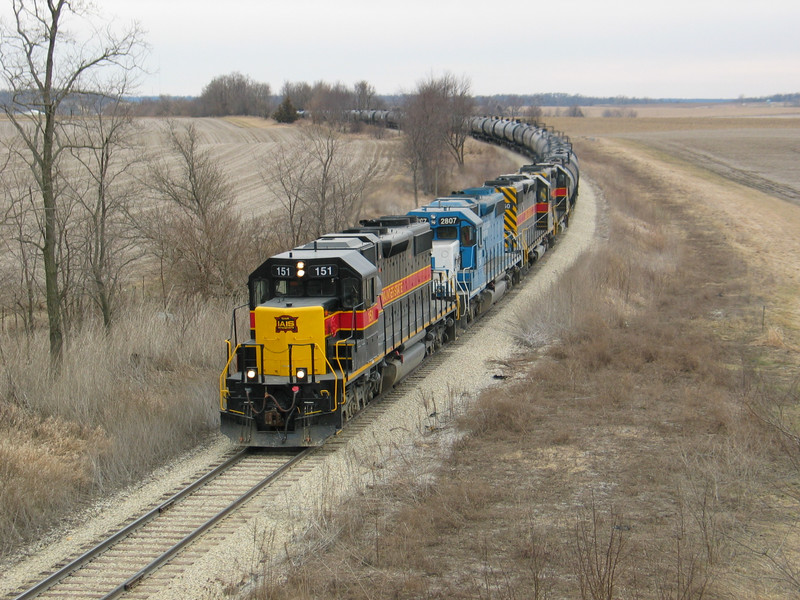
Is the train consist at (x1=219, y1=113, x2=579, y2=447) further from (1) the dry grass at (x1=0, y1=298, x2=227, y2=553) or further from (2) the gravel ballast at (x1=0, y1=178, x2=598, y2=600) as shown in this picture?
(1) the dry grass at (x1=0, y1=298, x2=227, y2=553)

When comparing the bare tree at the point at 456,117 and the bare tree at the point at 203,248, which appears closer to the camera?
the bare tree at the point at 203,248

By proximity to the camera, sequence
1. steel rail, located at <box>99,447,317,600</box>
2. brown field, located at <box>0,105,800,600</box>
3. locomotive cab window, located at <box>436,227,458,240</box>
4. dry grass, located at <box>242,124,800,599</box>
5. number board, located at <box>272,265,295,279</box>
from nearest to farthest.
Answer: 1. dry grass, located at <box>242,124,800,599</box>
2. brown field, located at <box>0,105,800,600</box>
3. steel rail, located at <box>99,447,317,600</box>
4. number board, located at <box>272,265,295,279</box>
5. locomotive cab window, located at <box>436,227,458,240</box>

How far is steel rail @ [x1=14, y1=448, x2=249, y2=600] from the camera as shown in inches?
348

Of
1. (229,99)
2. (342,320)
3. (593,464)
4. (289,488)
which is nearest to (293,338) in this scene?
(342,320)

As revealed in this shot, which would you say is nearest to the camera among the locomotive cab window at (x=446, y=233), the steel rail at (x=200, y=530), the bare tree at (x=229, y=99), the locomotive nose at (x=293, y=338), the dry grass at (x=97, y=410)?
the steel rail at (x=200, y=530)

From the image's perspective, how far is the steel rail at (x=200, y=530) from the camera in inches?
344

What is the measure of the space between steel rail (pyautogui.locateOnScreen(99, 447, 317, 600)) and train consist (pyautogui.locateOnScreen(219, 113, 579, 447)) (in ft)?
2.25

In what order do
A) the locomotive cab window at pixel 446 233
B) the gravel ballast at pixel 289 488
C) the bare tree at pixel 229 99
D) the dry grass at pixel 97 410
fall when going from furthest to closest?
the bare tree at pixel 229 99
the locomotive cab window at pixel 446 233
the dry grass at pixel 97 410
the gravel ballast at pixel 289 488

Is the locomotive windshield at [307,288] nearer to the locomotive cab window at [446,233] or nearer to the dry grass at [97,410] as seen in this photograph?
the dry grass at [97,410]

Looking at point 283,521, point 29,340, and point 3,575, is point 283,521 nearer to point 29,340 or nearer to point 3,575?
point 3,575

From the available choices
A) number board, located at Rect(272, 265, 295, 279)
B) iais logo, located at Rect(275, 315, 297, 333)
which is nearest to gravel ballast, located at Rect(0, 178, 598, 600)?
iais logo, located at Rect(275, 315, 297, 333)

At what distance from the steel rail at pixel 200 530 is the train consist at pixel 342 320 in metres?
0.69

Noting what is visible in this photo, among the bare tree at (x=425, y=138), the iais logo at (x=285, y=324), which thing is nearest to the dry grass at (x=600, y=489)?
the iais logo at (x=285, y=324)

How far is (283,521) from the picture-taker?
10.4 m
